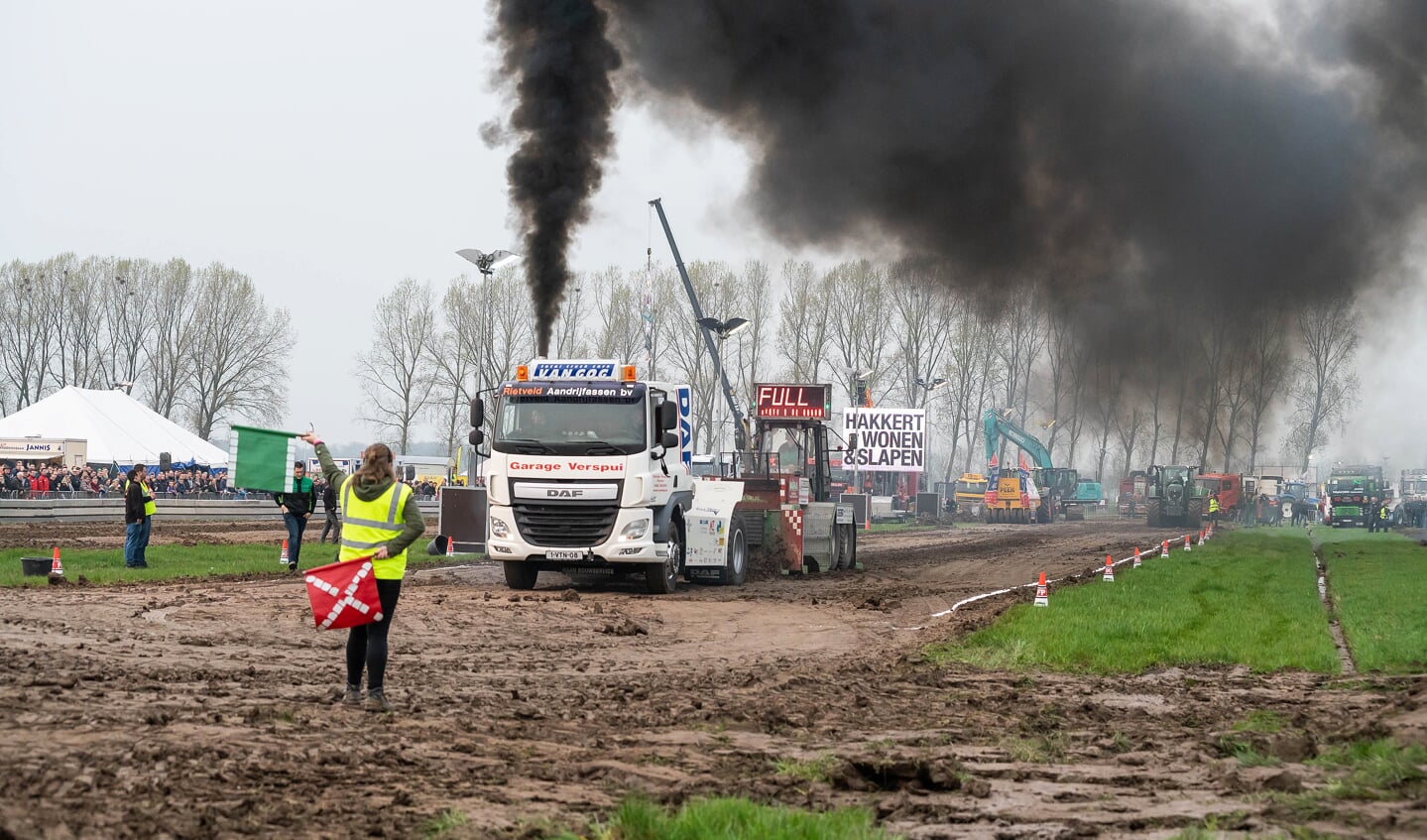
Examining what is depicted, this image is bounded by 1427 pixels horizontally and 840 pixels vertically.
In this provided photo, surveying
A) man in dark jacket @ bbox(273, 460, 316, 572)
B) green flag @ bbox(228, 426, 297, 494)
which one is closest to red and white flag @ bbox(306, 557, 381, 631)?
man in dark jacket @ bbox(273, 460, 316, 572)

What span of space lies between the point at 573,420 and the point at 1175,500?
5182 centimetres

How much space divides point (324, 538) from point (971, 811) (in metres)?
25.3

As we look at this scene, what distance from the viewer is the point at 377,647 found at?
9.09 meters

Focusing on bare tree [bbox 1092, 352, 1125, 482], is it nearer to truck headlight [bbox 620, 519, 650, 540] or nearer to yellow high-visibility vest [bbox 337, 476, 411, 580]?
truck headlight [bbox 620, 519, 650, 540]

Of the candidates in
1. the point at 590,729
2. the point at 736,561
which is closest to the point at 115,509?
the point at 736,561

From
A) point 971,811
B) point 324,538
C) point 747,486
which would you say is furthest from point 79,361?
point 971,811

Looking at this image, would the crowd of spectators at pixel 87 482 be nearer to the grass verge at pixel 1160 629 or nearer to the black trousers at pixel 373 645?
the grass verge at pixel 1160 629

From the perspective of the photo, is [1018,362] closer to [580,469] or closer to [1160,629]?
[580,469]

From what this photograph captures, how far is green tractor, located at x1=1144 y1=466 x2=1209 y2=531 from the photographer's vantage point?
215 ft

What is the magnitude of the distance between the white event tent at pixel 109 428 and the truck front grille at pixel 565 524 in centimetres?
3390

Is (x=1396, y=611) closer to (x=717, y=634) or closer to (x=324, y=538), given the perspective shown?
(x=717, y=634)

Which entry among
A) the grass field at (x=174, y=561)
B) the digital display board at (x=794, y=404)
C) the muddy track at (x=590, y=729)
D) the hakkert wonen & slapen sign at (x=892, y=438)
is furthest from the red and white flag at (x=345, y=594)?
the hakkert wonen & slapen sign at (x=892, y=438)

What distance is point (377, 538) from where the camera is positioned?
932 cm

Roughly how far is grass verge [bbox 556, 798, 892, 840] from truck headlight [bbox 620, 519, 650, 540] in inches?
531
